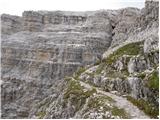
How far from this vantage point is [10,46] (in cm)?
9744

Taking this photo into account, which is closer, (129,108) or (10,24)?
(129,108)

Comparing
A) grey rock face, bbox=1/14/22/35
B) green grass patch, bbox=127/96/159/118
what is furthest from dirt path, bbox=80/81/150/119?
grey rock face, bbox=1/14/22/35

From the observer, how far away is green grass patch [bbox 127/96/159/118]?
101 ft

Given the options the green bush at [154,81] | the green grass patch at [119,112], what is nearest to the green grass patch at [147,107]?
the green bush at [154,81]

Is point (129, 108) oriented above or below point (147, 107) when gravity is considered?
below

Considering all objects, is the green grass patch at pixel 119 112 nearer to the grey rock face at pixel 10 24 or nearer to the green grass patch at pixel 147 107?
the green grass patch at pixel 147 107

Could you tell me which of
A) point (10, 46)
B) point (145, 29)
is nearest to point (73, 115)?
point (145, 29)

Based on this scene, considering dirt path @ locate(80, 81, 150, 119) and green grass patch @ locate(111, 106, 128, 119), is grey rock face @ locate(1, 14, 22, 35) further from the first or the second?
green grass patch @ locate(111, 106, 128, 119)

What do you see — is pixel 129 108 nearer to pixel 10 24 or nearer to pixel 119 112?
pixel 119 112

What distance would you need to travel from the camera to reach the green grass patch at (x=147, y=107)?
3074 centimetres

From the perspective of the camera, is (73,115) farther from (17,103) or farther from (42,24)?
(42,24)

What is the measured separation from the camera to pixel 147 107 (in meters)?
A: 31.8

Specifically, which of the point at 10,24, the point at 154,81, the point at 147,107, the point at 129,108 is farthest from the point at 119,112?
the point at 10,24

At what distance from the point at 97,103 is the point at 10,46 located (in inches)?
2635
